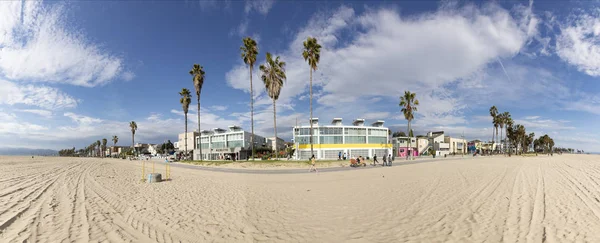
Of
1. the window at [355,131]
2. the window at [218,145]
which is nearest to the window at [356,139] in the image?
the window at [355,131]

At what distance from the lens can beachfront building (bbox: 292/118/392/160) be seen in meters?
56.2

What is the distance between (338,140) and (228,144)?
105 feet

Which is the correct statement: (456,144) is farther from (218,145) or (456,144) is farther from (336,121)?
(218,145)

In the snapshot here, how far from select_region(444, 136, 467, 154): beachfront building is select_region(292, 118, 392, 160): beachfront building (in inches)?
2262

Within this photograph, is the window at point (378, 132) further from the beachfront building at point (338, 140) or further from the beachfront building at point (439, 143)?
the beachfront building at point (439, 143)

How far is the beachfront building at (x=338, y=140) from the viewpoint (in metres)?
56.2

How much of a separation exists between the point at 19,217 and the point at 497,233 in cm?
1397

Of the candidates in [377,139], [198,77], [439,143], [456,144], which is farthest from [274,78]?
[456,144]

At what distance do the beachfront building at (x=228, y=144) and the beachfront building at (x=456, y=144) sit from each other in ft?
252

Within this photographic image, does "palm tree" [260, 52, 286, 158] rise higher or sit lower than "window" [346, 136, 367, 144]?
higher

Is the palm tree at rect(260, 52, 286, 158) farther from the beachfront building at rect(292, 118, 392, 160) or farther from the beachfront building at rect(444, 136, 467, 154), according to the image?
the beachfront building at rect(444, 136, 467, 154)

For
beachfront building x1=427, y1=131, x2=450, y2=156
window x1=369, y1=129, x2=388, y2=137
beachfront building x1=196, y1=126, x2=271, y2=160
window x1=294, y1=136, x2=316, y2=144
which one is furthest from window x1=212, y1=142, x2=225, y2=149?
beachfront building x1=427, y1=131, x2=450, y2=156

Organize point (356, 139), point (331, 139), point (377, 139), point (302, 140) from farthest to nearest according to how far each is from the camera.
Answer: point (377, 139)
point (356, 139)
point (331, 139)
point (302, 140)

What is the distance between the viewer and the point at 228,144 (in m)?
71.5
